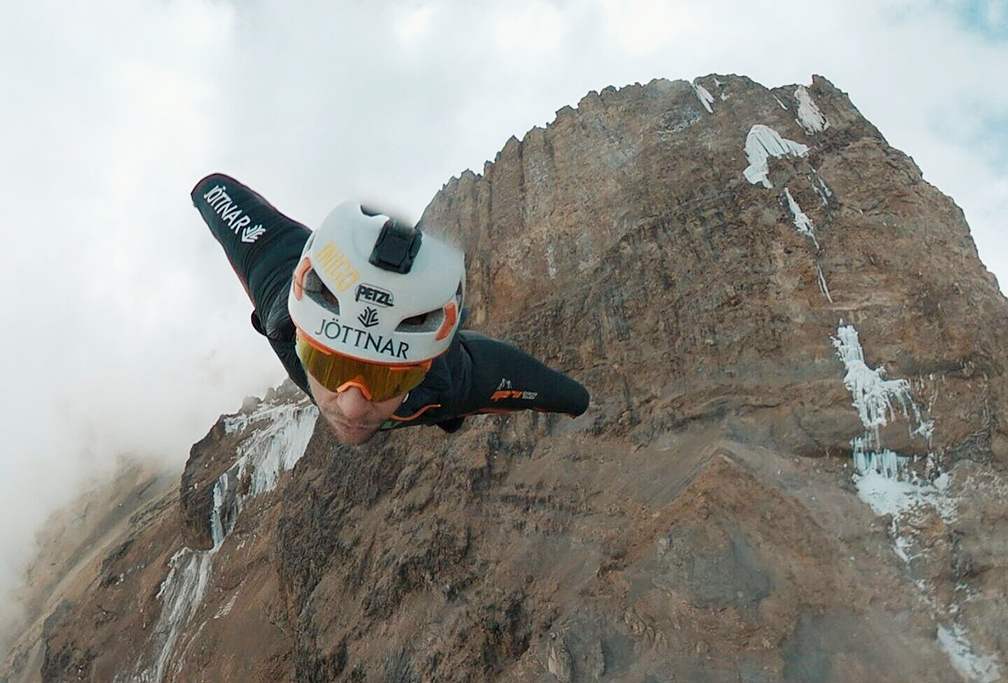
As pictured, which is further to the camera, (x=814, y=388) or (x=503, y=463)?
(x=503, y=463)

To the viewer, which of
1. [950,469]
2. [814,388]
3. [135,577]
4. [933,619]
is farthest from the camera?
[135,577]

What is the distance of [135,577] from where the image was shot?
21516 millimetres

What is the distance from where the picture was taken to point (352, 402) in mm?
3365

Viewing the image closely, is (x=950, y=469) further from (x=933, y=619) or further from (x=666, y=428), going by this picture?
(x=666, y=428)

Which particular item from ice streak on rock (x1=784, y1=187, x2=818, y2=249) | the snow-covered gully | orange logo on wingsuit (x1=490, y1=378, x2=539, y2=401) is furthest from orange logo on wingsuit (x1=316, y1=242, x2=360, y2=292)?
the snow-covered gully

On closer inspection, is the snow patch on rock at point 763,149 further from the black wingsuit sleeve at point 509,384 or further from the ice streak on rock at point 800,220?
the black wingsuit sleeve at point 509,384

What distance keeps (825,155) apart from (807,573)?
24.0 feet

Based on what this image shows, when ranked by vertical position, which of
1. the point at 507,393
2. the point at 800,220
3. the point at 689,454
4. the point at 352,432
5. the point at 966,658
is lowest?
the point at 966,658

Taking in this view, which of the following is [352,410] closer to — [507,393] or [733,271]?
[507,393]

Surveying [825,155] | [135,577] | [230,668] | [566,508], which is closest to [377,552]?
[566,508]

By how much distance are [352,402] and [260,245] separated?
6.03 feet

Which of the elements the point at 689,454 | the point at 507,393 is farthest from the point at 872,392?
the point at 507,393

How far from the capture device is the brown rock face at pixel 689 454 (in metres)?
8.59

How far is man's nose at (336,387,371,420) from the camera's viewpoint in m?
3.36
